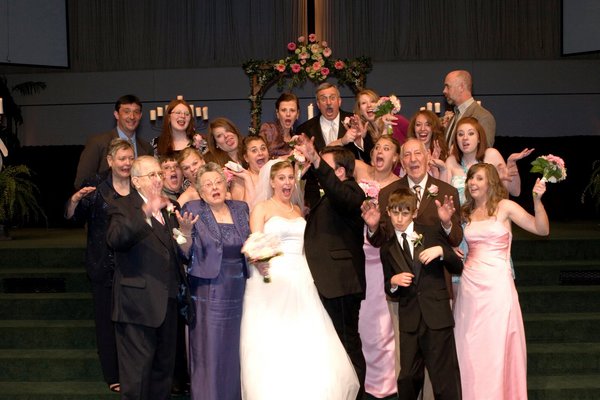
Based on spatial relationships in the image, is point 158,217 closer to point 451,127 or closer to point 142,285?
point 142,285

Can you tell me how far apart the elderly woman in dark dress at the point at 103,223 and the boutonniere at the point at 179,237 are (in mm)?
484

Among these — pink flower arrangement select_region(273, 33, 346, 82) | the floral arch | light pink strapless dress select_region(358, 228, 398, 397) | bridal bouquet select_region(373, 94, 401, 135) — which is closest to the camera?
light pink strapless dress select_region(358, 228, 398, 397)

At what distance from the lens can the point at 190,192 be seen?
550cm

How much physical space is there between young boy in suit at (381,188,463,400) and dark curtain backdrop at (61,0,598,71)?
23.9 ft

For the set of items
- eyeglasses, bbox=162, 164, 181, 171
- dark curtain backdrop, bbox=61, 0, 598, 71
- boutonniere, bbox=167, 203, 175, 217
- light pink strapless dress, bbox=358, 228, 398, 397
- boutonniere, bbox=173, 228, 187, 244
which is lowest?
light pink strapless dress, bbox=358, 228, 398, 397

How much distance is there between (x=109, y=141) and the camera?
19.4 feet

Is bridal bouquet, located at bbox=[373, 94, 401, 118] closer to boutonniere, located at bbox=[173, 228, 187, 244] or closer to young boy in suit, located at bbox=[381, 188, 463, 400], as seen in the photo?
young boy in suit, located at bbox=[381, 188, 463, 400]

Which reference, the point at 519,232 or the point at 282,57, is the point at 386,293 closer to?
the point at 519,232

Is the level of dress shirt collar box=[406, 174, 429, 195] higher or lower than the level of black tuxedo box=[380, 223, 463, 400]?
higher

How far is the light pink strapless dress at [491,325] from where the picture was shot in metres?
5.11

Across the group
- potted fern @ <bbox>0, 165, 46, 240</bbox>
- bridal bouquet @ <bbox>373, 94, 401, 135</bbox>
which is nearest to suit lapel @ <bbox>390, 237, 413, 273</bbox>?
bridal bouquet @ <bbox>373, 94, 401, 135</bbox>

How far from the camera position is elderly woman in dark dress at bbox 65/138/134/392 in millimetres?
A: 5121

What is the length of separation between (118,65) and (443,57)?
15.2 ft

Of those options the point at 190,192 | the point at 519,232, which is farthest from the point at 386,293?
the point at 519,232
